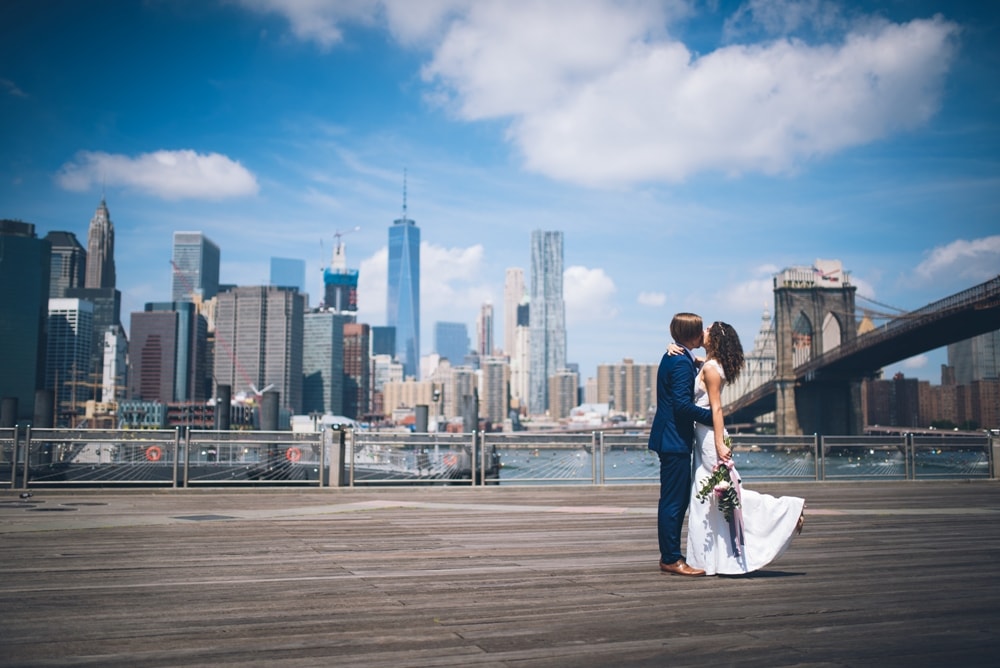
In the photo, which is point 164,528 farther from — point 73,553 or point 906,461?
point 906,461

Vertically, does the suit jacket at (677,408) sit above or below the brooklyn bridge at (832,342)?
below

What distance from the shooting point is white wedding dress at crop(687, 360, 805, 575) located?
554 centimetres

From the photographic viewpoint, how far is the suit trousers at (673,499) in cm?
574

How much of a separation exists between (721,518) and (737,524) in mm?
118

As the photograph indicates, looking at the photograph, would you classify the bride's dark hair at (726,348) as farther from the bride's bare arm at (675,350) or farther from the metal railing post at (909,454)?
the metal railing post at (909,454)

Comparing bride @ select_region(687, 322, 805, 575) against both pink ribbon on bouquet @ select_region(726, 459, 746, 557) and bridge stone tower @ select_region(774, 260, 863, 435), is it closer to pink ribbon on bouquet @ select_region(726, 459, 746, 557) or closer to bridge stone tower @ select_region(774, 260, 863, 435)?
pink ribbon on bouquet @ select_region(726, 459, 746, 557)

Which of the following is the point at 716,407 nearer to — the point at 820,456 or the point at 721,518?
the point at 721,518

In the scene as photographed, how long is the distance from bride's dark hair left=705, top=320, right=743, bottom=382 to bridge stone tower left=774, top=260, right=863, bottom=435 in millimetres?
63503

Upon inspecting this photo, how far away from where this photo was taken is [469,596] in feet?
15.6

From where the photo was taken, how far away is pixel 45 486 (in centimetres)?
1513

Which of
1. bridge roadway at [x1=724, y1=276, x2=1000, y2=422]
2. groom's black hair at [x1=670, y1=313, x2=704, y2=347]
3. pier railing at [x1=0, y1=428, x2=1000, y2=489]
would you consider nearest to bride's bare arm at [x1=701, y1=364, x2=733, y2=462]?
groom's black hair at [x1=670, y1=313, x2=704, y2=347]

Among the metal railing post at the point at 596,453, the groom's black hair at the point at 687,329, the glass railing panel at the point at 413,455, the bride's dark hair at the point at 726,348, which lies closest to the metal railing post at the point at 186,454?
the glass railing panel at the point at 413,455

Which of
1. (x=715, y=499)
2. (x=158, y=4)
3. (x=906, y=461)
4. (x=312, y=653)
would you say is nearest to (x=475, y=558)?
(x=715, y=499)

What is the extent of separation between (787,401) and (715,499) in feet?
223
